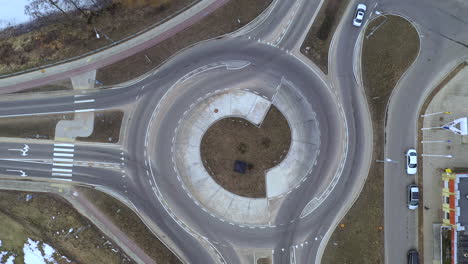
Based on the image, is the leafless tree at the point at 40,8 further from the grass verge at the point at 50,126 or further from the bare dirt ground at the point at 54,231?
the bare dirt ground at the point at 54,231

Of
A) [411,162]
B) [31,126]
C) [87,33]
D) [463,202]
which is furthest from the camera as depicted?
[87,33]

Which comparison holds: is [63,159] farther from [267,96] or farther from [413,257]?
[413,257]

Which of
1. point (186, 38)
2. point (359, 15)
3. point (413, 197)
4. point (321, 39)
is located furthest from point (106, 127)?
point (413, 197)

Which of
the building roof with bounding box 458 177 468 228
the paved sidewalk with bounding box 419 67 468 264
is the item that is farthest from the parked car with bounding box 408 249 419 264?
the building roof with bounding box 458 177 468 228

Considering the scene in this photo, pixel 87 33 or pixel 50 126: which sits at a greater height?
pixel 87 33

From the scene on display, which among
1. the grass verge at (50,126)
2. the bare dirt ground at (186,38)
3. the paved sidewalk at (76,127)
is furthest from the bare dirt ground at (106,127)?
the bare dirt ground at (186,38)

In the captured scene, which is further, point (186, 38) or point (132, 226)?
point (186, 38)
